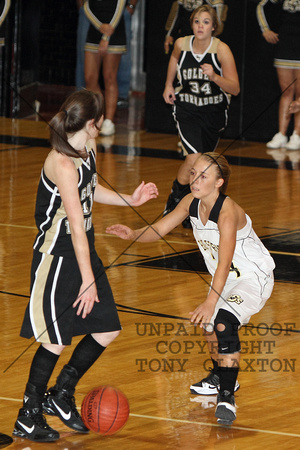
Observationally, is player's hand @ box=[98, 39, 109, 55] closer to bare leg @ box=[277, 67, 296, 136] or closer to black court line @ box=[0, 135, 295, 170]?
black court line @ box=[0, 135, 295, 170]

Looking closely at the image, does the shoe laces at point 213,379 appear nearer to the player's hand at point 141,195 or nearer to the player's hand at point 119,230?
the player's hand at point 119,230

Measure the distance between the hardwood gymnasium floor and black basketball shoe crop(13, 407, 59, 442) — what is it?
0.11ft

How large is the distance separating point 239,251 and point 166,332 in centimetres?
105

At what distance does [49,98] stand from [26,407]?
43.5 ft

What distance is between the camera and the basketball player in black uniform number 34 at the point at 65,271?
3797mm

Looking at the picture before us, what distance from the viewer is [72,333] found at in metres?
3.90

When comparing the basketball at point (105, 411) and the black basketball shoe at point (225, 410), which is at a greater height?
the basketball at point (105, 411)

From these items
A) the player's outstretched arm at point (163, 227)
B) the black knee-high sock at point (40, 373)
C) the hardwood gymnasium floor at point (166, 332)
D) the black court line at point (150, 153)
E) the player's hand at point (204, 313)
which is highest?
the player's outstretched arm at point (163, 227)

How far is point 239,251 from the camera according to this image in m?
4.46

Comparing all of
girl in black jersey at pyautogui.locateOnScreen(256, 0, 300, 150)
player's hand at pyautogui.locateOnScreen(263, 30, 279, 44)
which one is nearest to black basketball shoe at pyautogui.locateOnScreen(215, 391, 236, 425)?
girl in black jersey at pyautogui.locateOnScreen(256, 0, 300, 150)

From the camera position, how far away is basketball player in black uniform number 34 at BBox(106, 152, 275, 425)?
4.17 metres

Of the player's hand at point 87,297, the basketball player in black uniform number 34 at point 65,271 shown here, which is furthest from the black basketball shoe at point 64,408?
the player's hand at point 87,297

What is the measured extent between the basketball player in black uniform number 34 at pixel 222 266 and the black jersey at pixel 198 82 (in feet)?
11.8

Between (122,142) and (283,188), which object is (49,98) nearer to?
(122,142)
